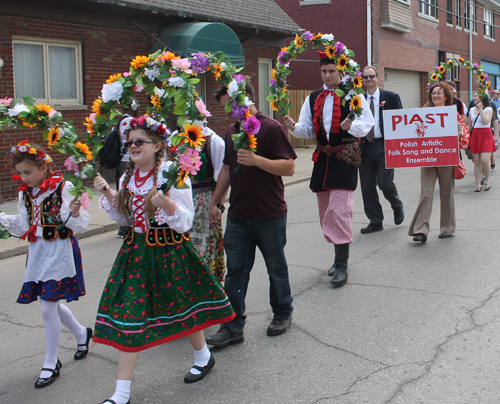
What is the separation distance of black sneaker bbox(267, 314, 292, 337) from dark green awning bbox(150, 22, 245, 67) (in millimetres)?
9147

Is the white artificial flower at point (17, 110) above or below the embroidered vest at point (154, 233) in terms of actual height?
above

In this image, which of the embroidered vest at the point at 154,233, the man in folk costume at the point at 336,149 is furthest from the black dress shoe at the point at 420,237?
the embroidered vest at the point at 154,233

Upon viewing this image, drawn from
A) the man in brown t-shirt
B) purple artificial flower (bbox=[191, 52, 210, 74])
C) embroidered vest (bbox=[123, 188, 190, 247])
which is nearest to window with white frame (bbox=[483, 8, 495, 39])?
the man in brown t-shirt

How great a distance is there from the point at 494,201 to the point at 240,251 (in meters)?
6.76

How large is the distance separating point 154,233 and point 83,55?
9.54 meters

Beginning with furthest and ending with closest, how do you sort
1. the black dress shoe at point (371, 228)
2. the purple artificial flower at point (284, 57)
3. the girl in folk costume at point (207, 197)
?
1. the black dress shoe at point (371, 228)
2. the purple artificial flower at point (284, 57)
3. the girl in folk costume at point (207, 197)

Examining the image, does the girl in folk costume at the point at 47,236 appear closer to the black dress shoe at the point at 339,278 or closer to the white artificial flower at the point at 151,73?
the white artificial flower at the point at 151,73

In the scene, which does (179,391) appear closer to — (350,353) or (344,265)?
(350,353)

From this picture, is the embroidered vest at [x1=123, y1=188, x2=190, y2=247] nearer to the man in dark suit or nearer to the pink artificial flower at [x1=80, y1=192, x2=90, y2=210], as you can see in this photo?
the pink artificial flower at [x1=80, y1=192, x2=90, y2=210]

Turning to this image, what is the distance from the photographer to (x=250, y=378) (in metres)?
3.81

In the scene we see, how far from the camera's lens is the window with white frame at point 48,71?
11.2 m

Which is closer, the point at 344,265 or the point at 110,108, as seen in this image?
the point at 110,108

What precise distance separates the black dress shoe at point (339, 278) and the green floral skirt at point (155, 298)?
1996 mm

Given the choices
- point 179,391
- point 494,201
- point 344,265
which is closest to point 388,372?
point 179,391
